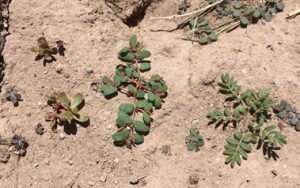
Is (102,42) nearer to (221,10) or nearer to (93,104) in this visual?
(93,104)

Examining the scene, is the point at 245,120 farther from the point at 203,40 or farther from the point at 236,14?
the point at 236,14

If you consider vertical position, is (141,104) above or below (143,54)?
below

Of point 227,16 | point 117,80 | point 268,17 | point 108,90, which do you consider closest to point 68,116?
point 108,90

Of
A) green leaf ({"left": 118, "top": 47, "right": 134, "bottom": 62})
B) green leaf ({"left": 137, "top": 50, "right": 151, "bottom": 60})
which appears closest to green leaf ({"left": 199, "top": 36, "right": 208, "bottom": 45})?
green leaf ({"left": 137, "top": 50, "right": 151, "bottom": 60})

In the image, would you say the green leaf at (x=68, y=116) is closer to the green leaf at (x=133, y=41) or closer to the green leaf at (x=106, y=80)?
the green leaf at (x=106, y=80)

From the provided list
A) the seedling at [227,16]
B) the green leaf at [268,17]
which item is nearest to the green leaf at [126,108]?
the seedling at [227,16]
